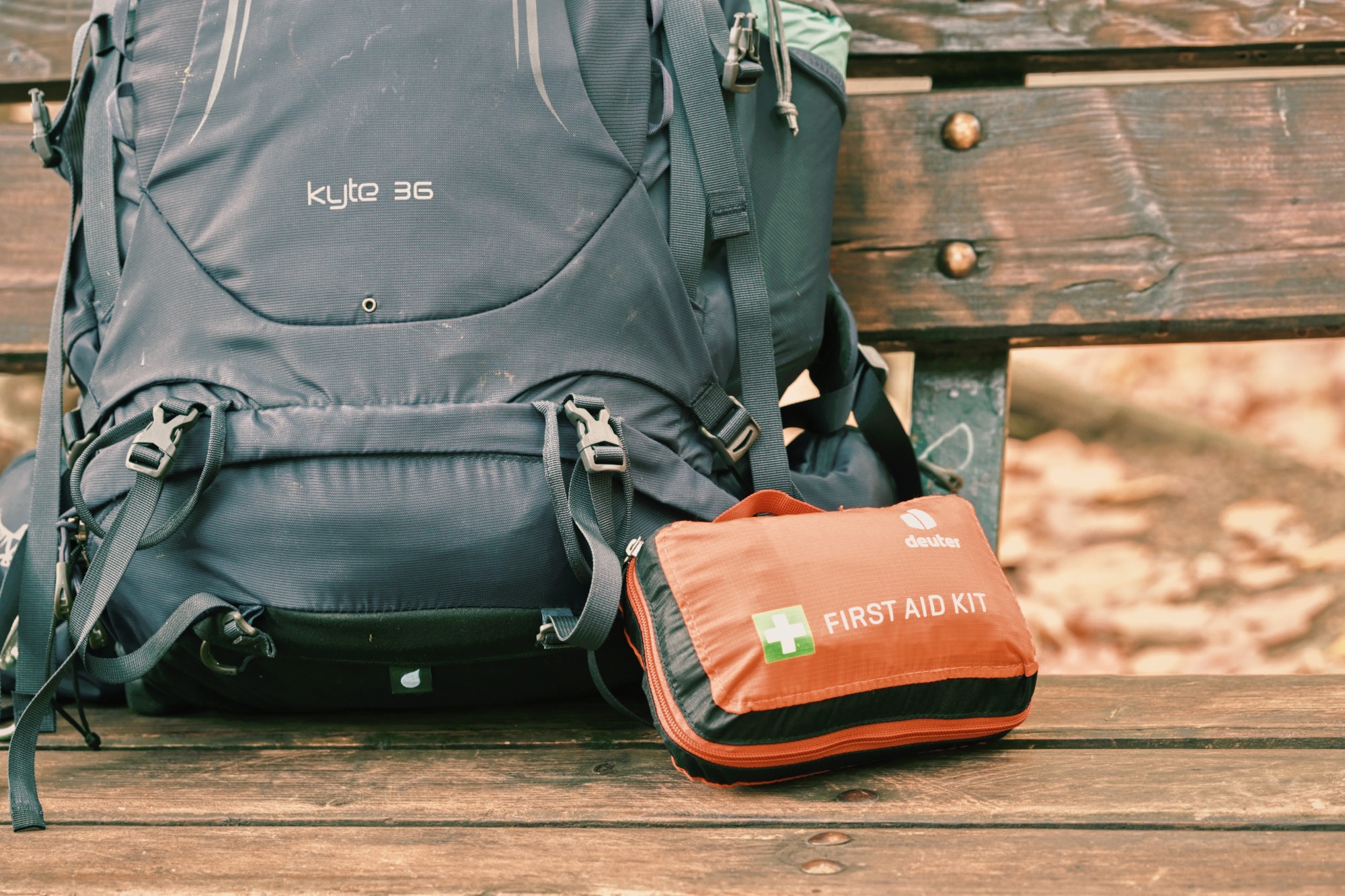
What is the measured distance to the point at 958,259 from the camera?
4.39 feet

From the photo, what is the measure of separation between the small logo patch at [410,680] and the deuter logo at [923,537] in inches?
17.1

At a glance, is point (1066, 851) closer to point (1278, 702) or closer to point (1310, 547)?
point (1278, 702)

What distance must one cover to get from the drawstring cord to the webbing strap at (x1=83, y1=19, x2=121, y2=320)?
0.63 metres

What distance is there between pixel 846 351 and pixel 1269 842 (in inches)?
26.1

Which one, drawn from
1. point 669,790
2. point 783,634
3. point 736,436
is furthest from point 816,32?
point 669,790

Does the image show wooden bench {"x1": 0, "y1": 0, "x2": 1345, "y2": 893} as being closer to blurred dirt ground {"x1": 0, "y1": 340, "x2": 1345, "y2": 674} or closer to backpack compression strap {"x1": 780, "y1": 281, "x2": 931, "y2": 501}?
backpack compression strap {"x1": 780, "y1": 281, "x2": 931, "y2": 501}

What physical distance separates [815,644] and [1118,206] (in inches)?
30.6

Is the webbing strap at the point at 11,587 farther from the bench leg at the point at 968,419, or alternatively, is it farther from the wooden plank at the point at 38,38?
the bench leg at the point at 968,419

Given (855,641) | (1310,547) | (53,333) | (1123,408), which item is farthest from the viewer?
(1123,408)

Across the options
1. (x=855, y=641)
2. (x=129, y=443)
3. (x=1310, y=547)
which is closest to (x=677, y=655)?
(x=855, y=641)

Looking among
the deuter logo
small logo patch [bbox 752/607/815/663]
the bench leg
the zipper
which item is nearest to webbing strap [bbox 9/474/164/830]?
the zipper

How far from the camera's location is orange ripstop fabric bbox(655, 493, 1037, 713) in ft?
2.62

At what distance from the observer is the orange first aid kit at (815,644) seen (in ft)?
2.62

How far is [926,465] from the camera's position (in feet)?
4.28
